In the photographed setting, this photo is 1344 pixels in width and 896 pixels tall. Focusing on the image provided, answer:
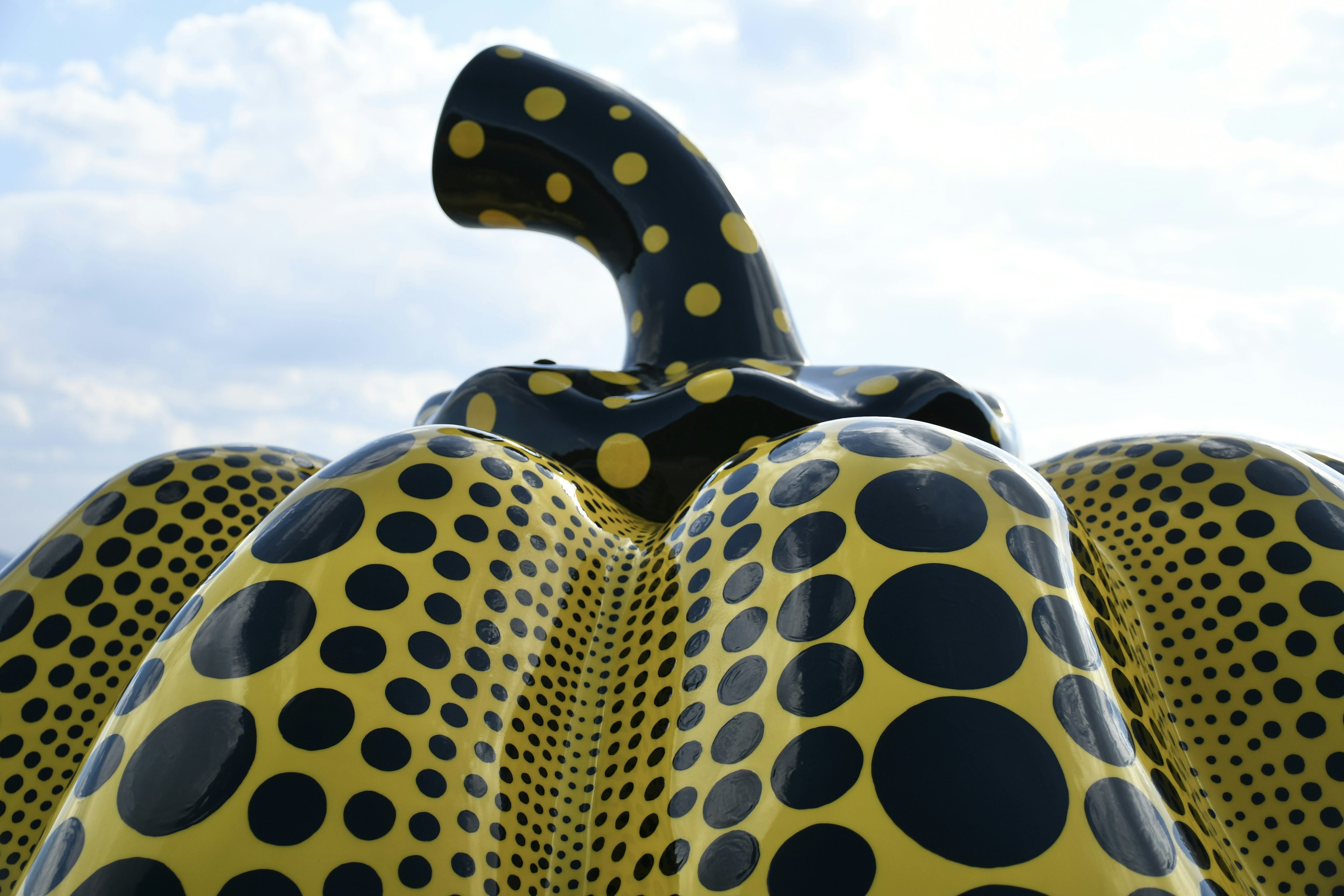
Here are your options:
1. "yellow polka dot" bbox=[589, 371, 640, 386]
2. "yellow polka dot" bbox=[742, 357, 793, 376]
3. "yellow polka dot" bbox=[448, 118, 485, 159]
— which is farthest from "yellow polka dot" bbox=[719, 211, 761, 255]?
"yellow polka dot" bbox=[448, 118, 485, 159]

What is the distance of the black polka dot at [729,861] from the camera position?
1.95 ft

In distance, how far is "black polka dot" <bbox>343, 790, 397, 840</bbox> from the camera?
2.16 feet

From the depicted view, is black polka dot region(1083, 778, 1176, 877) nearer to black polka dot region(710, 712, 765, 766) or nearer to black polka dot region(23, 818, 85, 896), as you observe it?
black polka dot region(710, 712, 765, 766)

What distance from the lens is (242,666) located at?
0.70m

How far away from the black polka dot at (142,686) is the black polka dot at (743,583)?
448 mm

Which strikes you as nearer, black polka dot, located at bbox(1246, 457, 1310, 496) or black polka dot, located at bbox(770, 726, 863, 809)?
black polka dot, located at bbox(770, 726, 863, 809)

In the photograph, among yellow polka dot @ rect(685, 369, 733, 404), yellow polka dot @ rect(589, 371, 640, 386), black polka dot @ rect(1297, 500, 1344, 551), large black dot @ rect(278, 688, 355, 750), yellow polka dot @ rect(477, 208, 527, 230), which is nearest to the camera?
large black dot @ rect(278, 688, 355, 750)

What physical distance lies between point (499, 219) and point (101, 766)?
1.56 metres

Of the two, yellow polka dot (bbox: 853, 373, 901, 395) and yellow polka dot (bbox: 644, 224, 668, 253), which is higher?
yellow polka dot (bbox: 644, 224, 668, 253)

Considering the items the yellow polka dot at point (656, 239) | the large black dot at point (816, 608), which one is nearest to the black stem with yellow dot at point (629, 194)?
the yellow polka dot at point (656, 239)

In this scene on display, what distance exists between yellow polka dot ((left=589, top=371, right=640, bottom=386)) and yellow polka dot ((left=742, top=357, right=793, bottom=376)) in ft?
0.62

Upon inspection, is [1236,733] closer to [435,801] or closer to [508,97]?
[435,801]

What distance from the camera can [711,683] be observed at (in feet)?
2.31

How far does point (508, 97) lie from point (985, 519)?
4.95ft
